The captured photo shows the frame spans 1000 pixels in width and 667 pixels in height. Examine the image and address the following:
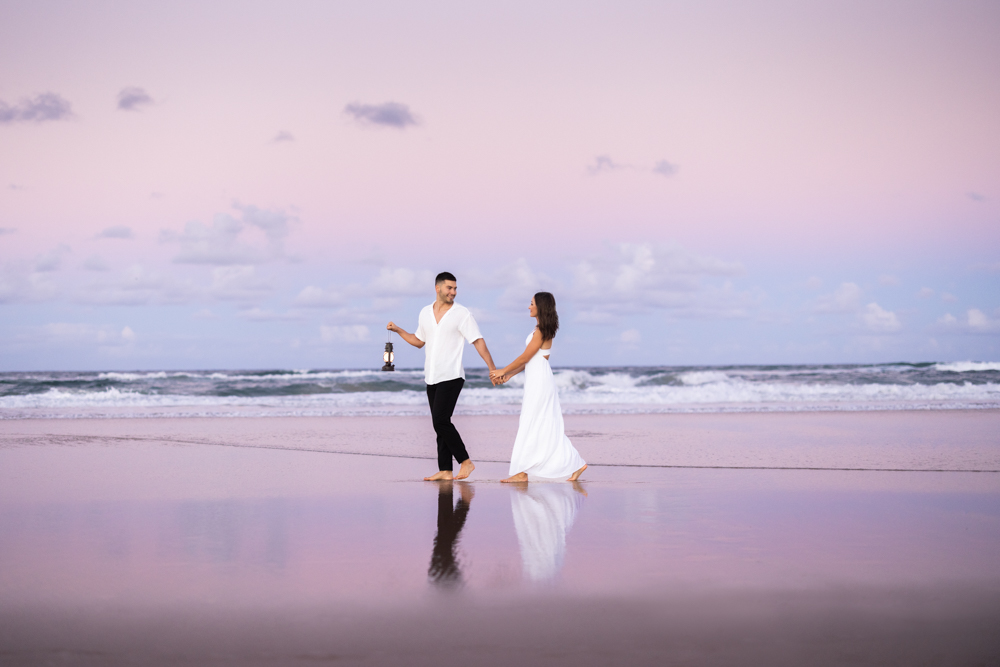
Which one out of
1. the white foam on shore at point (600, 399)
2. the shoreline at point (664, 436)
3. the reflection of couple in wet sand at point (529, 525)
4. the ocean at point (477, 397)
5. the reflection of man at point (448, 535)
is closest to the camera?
the reflection of man at point (448, 535)

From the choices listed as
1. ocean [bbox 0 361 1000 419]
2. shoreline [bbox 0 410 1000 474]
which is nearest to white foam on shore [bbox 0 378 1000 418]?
ocean [bbox 0 361 1000 419]

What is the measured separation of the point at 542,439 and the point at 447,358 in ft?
4.26

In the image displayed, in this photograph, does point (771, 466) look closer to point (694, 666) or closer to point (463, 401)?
point (694, 666)

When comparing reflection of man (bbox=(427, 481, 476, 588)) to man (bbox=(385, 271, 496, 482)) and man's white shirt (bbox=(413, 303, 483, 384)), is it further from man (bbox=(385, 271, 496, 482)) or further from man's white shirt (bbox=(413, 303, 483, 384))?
man's white shirt (bbox=(413, 303, 483, 384))

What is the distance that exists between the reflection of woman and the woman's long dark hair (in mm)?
1576

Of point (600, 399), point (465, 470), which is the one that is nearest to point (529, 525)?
point (465, 470)

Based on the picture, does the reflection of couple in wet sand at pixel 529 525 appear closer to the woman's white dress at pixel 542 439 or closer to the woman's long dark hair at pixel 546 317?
the woman's white dress at pixel 542 439

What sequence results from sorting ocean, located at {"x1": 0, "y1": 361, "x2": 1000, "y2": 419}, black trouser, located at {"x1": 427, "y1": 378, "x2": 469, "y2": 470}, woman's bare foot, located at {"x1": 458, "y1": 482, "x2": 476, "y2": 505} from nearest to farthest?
1. woman's bare foot, located at {"x1": 458, "y1": 482, "x2": 476, "y2": 505}
2. black trouser, located at {"x1": 427, "y1": 378, "x2": 469, "y2": 470}
3. ocean, located at {"x1": 0, "y1": 361, "x2": 1000, "y2": 419}

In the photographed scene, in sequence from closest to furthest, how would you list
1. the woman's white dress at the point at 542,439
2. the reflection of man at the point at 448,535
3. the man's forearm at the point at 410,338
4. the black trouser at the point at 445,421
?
the reflection of man at the point at 448,535 < the woman's white dress at the point at 542,439 < the black trouser at the point at 445,421 < the man's forearm at the point at 410,338

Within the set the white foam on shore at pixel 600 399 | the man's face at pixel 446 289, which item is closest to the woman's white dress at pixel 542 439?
the man's face at pixel 446 289

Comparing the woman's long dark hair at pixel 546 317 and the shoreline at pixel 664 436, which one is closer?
the woman's long dark hair at pixel 546 317

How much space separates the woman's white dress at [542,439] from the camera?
762cm

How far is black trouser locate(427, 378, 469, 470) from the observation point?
25.4 ft

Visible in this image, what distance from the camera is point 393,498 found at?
6.58 meters
